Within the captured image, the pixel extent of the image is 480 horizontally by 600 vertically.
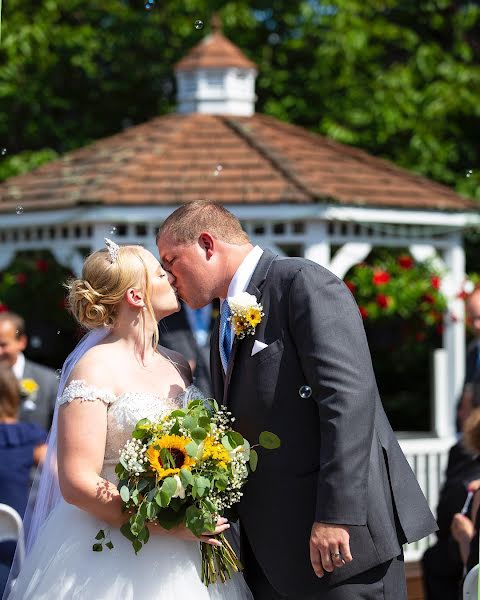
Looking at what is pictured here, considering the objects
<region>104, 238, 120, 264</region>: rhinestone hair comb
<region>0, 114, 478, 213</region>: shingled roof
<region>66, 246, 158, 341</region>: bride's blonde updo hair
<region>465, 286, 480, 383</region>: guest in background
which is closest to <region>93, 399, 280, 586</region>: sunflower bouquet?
<region>66, 246, 158, 341</region>: bride's blonde updo hair

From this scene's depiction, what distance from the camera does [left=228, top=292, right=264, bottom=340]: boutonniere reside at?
373 centimetres

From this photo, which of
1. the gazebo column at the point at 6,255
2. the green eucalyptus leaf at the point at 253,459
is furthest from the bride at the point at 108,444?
the gazebo column at the point at 6,255

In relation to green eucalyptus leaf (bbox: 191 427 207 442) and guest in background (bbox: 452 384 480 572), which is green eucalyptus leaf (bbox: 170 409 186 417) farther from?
guest in background (bbox: 452 384 480 572)

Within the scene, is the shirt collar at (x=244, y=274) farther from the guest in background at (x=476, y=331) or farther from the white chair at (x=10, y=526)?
the guest in background at (x=476, y=331)

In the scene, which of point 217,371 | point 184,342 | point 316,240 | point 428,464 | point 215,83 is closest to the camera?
point 217,371

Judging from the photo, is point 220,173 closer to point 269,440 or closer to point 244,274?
point 244,274

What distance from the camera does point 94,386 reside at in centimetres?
382

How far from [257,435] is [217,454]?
0.71ft

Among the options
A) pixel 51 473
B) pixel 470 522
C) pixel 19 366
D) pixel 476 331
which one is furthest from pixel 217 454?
pixel 476 331

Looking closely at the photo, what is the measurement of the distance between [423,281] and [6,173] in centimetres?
544

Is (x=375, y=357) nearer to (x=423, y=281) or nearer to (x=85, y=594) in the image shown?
(x=423, y=281)

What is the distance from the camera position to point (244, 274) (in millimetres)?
3895

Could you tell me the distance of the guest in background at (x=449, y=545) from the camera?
540 centimetres

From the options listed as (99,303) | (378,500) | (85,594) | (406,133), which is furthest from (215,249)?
(406,133)
